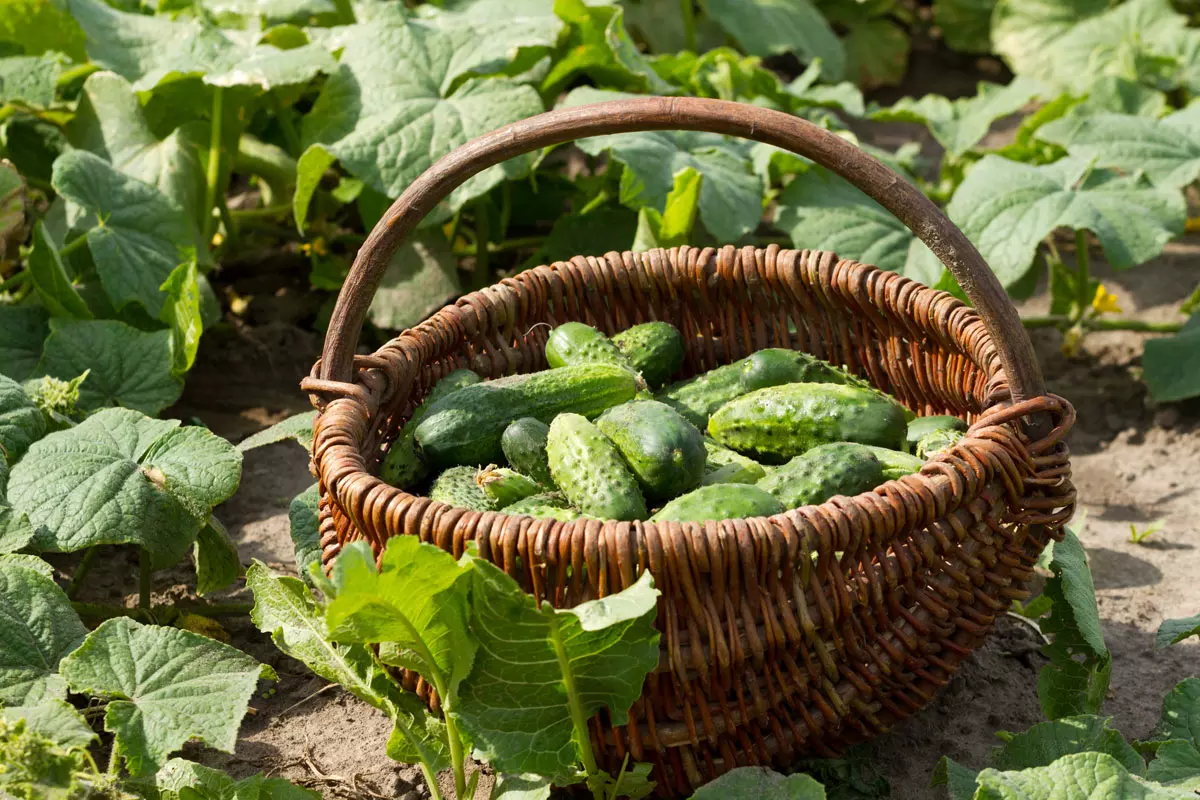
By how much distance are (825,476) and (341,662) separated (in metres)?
1.00

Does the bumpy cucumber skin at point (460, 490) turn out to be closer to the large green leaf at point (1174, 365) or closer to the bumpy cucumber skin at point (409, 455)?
the bumpy cucumber skin at point (409, 455)

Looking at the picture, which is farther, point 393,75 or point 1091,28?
point 1091,28

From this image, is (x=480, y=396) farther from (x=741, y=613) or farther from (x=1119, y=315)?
(x=1119, y=315)

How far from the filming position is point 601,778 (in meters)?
2.24

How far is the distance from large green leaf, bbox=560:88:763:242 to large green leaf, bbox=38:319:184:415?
1448mm

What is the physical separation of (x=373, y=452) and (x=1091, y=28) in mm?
5282

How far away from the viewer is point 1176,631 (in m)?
2.61

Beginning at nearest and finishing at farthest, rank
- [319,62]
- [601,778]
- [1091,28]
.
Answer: [601,778] < [319,62] < [1091,28]

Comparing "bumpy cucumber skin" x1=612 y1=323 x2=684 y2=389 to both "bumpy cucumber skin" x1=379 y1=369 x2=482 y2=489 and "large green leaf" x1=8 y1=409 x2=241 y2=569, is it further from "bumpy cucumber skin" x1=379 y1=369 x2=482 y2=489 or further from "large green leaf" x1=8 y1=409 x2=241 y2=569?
"large green leaf" x1=8 y1=409 x2=241 y2=569

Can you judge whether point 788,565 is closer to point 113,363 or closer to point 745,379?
point 745,379

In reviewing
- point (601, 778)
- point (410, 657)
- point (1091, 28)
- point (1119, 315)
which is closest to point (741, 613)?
point (601, 778)

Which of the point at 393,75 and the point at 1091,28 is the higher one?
the point at 393,75

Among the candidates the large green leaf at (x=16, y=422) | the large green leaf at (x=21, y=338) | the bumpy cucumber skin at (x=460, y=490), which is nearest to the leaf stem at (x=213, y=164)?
the large green leaf at (x=21, y=338)

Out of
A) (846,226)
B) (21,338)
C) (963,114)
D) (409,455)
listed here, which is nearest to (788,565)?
(409,455)
